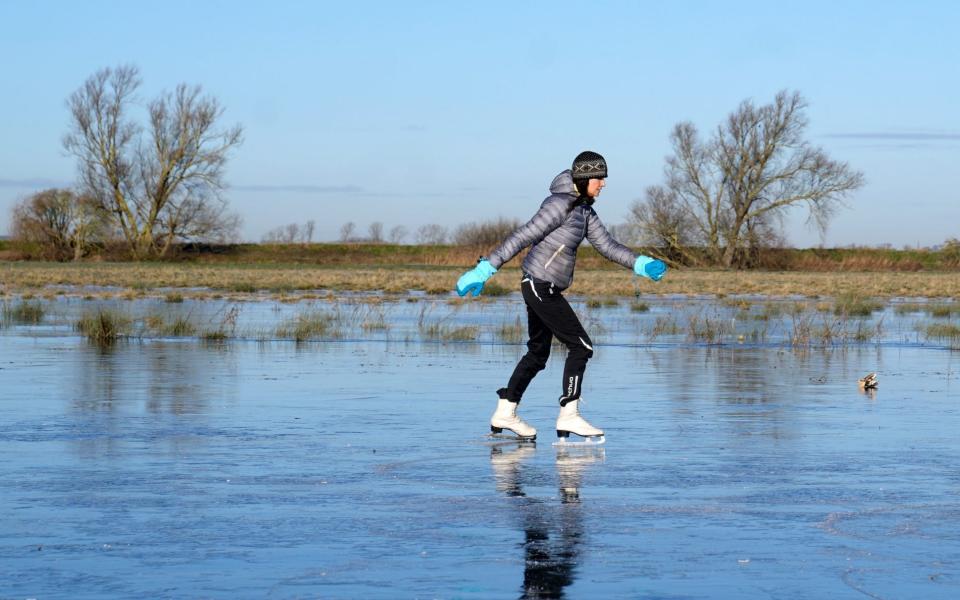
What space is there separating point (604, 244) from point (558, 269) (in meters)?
0.45

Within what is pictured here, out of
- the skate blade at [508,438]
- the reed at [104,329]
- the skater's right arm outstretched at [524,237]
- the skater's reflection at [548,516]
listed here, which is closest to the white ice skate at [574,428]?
the skate blade at [508,438]

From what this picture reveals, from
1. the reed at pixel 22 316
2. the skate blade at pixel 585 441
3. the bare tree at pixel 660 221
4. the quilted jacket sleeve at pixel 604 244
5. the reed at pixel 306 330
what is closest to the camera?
the skate blade at pixel 585 441

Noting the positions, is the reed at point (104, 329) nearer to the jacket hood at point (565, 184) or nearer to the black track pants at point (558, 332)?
the black track pants at point (558, 332)

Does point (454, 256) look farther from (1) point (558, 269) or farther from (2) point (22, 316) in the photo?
(1) point (558, 269)

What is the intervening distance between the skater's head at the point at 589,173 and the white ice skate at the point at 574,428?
1445 mm

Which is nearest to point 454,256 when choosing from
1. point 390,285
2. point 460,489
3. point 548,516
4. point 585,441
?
point 390,285

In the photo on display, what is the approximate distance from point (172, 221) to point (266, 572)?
88.3 m

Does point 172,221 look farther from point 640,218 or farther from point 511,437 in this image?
point 511,437

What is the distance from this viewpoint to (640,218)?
8694cm

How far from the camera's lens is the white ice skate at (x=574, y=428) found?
9883mm

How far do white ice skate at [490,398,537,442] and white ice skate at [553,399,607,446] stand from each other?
199mm

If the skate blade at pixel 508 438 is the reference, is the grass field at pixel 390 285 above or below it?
above

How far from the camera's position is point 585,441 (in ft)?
32.8

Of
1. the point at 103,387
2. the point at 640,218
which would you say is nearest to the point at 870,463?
the point at 103,387
